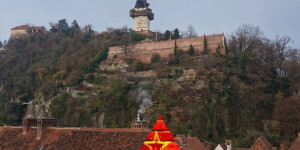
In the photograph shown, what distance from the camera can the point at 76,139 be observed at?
17.7 meters

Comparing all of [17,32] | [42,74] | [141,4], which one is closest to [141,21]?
[141,4]

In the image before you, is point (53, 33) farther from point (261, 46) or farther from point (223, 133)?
point (223, 133)

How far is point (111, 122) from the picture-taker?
38594mm

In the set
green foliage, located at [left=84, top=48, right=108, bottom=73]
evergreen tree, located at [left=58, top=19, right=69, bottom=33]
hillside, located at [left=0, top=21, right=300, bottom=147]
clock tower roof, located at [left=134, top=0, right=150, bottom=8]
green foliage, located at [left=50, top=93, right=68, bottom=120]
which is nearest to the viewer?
hillside, located at [left=0, top=21, right=300, bottom=147]

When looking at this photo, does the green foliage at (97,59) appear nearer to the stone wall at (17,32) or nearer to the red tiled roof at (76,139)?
the red tiled roof at (76,139)

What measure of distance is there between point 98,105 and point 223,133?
1604cm

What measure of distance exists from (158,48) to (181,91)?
1410 cm

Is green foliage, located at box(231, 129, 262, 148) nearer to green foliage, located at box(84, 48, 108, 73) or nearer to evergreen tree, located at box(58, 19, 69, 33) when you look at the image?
green foliage, located at box(84, 48, 108, 73)

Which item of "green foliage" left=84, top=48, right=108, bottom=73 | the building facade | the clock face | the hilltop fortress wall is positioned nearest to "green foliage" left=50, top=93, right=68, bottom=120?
"green foliage" left=84, top=48, right=108, bottom=73

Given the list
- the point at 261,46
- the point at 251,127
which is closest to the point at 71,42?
the point at 261,46

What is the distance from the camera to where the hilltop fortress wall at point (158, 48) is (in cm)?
4597

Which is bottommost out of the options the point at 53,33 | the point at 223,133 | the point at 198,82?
the point at 223,133

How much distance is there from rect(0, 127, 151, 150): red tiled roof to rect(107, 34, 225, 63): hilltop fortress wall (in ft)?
97.3

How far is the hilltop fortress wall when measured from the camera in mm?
45969
